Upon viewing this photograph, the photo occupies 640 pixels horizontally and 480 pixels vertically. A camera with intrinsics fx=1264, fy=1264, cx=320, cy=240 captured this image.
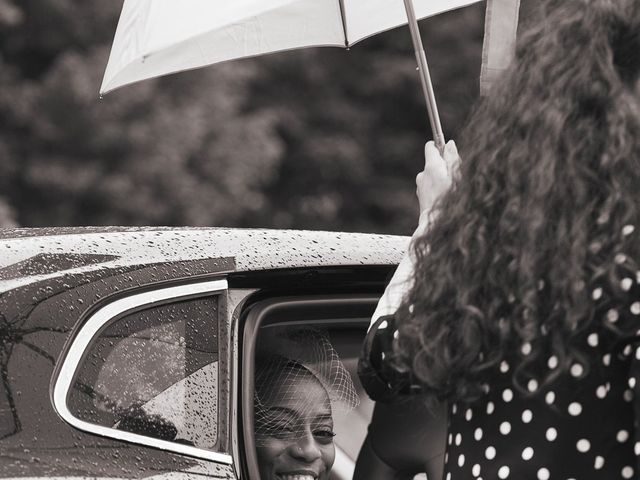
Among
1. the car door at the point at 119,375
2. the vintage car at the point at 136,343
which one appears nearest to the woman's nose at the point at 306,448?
the vintage car at the point at 136,343

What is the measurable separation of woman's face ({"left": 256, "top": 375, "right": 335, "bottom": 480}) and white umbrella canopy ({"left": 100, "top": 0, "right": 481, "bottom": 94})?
2.39ft

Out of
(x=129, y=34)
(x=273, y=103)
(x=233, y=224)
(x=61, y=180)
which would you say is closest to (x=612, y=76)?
(x=129, y=34)

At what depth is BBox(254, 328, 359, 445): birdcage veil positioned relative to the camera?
2.69m

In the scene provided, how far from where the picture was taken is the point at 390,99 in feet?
52.9

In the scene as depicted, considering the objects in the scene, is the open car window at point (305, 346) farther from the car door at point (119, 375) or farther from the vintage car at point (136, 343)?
the car door at point (119, 375)

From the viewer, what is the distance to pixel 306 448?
2.74 m

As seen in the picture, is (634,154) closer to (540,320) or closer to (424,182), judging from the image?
(540,320)

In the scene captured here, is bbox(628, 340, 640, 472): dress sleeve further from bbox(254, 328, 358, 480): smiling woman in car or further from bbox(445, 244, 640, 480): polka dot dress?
bbox(254, 328, 358, 480): smiling woman in car

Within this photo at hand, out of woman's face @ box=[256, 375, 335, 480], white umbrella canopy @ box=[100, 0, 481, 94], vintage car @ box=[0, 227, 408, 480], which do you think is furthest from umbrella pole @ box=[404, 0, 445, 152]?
woman's face @ box=[256, 375, 335, 480]

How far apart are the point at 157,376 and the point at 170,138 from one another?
11.0 meters

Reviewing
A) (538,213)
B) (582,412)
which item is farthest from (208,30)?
A: (582,412)

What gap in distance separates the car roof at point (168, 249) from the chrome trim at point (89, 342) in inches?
2.4

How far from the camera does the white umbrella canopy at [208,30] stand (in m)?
2.53

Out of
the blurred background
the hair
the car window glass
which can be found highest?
the blurred background
